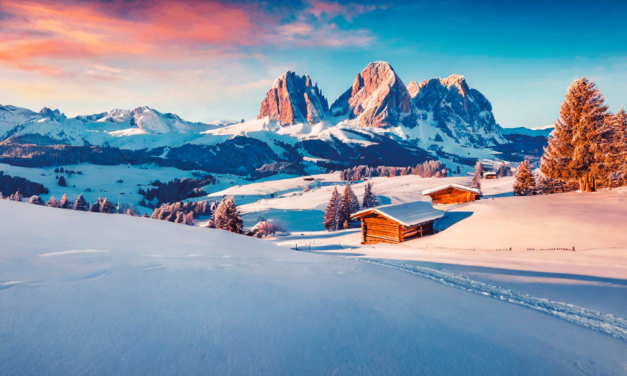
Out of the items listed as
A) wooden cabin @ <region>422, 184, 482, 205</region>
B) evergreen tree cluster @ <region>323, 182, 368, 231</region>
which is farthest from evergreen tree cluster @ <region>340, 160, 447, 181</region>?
wooden cabin @ <region>422, 184, 482, 205</region>

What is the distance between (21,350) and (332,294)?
309cm

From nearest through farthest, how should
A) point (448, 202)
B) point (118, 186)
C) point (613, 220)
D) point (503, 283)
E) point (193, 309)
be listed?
point (193, 309)
point (503, 283)
point (613, 220)
point (448, 202)
point (118, 186)

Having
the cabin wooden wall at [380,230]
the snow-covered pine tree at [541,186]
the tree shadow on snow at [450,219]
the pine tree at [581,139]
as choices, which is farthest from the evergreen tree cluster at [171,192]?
the pine tree at [581,139]

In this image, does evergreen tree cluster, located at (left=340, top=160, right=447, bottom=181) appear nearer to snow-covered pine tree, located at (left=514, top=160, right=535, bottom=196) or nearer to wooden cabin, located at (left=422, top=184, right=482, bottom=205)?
snow-covered pine tree, located at (left=514, top=160, right=535, bottom=196)

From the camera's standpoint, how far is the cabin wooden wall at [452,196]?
99.2ft

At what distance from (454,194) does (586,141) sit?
1274 cm

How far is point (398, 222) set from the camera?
67.4 feet

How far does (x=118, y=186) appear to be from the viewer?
12575cm

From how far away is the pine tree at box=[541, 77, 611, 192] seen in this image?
1989cm

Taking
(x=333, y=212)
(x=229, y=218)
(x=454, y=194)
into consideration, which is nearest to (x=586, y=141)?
(x=454, y=194)

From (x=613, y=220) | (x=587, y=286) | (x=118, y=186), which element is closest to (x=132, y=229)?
(x=587, y=286)

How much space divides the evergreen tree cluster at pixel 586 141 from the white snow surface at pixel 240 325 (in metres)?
23.9

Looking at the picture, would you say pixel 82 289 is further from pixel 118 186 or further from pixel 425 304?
pixel 118 186

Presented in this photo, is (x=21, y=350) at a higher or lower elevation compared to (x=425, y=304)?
higher
